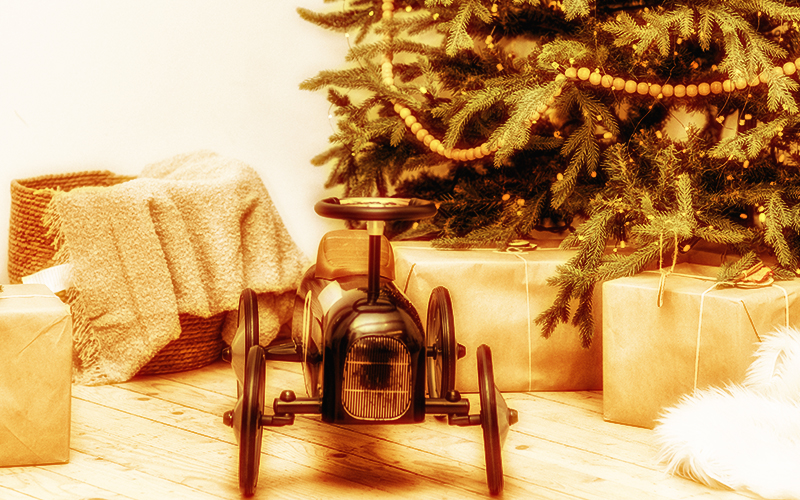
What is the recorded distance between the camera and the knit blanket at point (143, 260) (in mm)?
1429

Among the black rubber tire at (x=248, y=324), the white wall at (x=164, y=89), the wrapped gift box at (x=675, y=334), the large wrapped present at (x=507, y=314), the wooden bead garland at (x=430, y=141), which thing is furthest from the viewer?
the white wall at (x=164, y=89)

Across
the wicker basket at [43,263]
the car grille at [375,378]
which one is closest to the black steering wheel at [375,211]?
the car grille at [375,378]

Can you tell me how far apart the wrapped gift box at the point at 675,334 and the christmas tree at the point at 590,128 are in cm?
5

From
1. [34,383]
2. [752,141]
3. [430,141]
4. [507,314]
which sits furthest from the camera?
[430,141]

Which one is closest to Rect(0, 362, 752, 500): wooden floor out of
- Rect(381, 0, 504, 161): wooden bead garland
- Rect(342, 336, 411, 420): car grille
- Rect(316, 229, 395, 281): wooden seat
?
Rect(342, 336, 411, 420): car grille

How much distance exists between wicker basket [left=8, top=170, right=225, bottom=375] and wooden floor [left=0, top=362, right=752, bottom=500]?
0.14 metres

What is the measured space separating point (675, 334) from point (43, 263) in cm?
122

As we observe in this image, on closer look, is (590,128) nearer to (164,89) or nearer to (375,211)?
(375,211)

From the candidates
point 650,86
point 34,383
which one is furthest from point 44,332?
point 650,86

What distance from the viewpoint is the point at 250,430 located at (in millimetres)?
956

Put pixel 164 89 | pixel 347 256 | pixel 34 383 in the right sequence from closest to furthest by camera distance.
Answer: pixel 34 383, pixel 347 256, pixel 164 89

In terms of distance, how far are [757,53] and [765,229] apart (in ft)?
0.94

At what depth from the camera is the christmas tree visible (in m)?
1.20

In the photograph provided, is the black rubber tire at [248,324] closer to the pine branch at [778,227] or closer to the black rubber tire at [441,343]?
the black rubber tire at [441,343]
